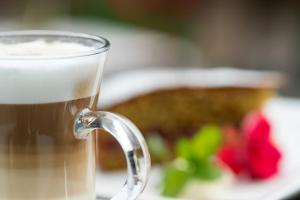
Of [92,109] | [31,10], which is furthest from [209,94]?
[31,10]

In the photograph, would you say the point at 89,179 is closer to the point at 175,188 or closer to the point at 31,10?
the point at 175,188

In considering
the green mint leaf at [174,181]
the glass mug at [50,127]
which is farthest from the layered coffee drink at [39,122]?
the green mint leaf at [174,181]

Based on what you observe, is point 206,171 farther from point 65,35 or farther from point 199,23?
point 199,23

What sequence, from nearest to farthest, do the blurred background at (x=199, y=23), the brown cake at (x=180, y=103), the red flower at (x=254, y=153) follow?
A: the red flower at (x=254, y=153), the brown cake at (x=180, y=103), the blurred background at (x=199, y=23)

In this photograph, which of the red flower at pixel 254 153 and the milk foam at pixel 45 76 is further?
the red flower at pixel 254 153

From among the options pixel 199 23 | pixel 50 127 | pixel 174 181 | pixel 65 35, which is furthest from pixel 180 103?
pixel 199 23

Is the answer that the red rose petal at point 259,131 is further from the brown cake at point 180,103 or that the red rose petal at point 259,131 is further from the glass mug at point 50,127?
the glass mug at point 50,127

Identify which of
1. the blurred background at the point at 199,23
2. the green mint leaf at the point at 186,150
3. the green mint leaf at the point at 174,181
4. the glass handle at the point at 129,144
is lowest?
the blurred background at the point at 199,23
